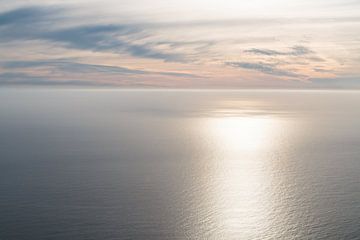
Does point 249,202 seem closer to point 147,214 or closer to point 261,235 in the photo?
point 261,235

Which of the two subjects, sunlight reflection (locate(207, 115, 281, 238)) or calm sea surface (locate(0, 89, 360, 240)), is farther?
sunlight reflection (locate(207, 115, 281, 238))

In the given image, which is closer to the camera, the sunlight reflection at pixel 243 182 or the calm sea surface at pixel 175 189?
the calm sea surface at pixel 175 189

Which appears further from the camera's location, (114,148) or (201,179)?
(114,148)

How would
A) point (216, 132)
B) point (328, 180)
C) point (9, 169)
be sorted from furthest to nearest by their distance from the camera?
point (216, 132) < point (9, 169) < point (328, 180)

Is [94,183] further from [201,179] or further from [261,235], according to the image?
[261,235]

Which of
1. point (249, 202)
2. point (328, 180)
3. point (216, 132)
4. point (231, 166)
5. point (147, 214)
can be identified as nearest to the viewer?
point (147, 214)

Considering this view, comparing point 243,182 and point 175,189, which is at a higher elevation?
point 175,189

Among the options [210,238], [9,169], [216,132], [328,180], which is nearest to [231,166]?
[328,180]

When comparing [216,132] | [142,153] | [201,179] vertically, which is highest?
[216,132]

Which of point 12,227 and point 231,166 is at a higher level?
point 231,166

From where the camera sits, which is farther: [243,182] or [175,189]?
[243,182]

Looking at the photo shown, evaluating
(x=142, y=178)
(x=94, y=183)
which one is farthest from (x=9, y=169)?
(x=142, y=178)
